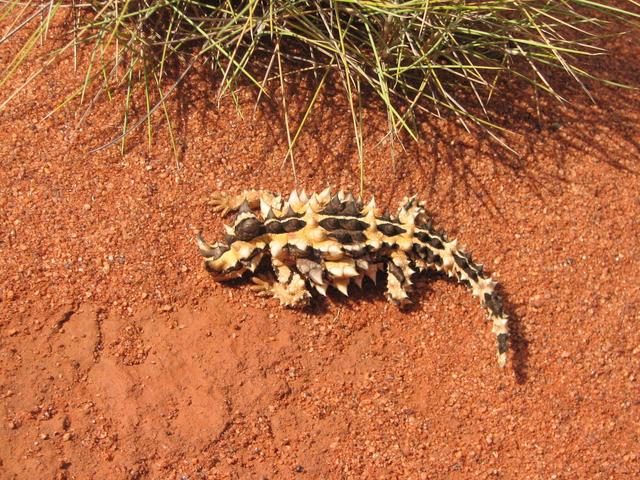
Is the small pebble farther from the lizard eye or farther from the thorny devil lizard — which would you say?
the lizard eye

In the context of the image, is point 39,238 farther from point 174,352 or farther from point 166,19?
point 166,19

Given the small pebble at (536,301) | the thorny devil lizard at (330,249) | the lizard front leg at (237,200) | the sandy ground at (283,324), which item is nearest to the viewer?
the sandy ground at (283,324)

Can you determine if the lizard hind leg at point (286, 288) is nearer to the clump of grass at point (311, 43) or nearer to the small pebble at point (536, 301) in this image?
the clump of grass at point (311, 43)

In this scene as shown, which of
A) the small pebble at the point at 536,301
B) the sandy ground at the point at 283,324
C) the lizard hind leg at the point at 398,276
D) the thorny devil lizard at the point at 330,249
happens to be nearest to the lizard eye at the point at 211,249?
the thorny devil lizard at the point at 330,249

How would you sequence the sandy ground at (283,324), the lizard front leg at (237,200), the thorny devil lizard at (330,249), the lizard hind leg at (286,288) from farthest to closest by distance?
the lizard front leg at (237,200), the lizard hind leg at (286,288), the thorny devil lizard at (330,249), the sandy ground at (283,324)

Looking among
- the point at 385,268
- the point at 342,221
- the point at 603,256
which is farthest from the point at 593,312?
the point at 342,221
